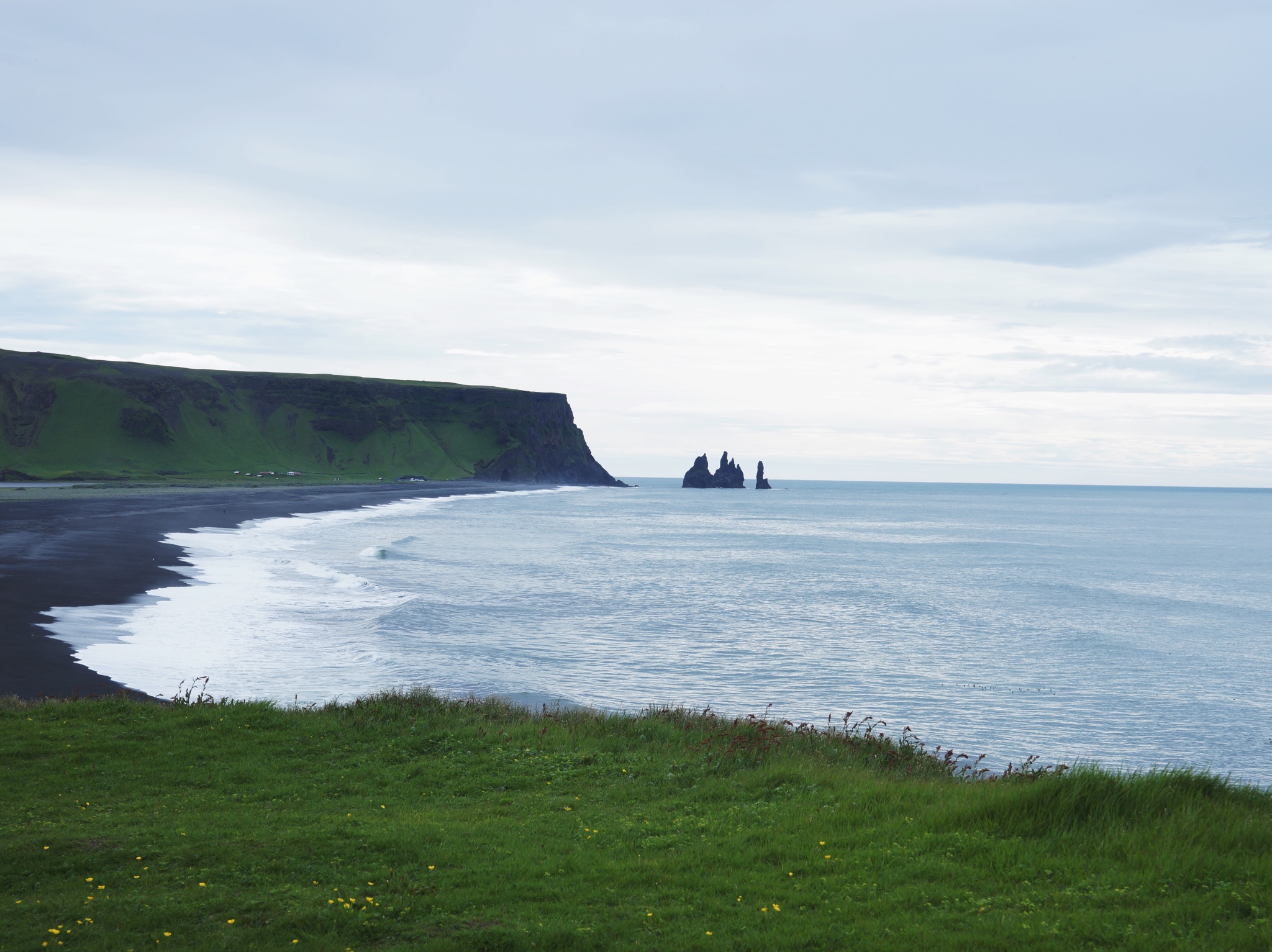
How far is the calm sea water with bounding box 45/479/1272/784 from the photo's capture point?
22.1 m

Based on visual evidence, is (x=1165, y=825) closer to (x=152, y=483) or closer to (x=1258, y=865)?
(x=1258, y=865)

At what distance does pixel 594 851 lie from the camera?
348 inches

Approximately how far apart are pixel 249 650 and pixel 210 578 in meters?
15.3

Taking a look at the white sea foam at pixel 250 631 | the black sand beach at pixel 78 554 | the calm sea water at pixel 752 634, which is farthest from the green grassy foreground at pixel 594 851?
the black sand beach at pixel 78 554

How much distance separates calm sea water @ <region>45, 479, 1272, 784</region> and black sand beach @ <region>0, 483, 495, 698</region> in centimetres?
123

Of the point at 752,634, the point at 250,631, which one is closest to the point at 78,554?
the point at 250,631

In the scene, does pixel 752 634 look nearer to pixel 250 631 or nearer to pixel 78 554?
pixel 250 631

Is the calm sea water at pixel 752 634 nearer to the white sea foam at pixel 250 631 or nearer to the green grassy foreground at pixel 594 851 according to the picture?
the white sea foam at pixel 250 631

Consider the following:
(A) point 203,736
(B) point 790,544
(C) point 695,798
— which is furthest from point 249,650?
→ (B) point 790,544

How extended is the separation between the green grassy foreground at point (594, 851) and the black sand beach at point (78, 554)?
9050 millimetres

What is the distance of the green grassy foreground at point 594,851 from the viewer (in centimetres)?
696

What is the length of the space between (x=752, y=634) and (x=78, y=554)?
33.1 m

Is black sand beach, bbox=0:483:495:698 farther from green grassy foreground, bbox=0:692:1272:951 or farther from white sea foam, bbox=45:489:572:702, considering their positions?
green grassy foreground, bbox=0:692:1272:951

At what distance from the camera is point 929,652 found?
30.8 m
